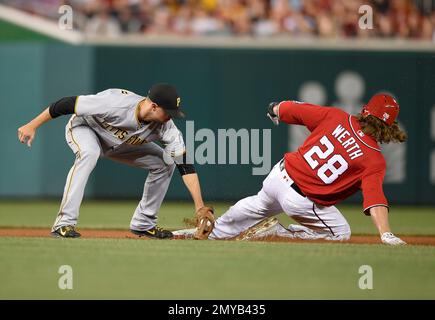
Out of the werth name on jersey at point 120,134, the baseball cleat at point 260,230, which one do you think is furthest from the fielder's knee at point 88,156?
the baseball cleat at point 260,230

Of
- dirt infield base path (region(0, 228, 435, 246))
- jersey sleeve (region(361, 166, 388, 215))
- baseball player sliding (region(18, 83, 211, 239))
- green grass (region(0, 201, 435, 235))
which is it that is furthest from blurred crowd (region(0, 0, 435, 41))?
jersey sleeve (region(361, 166, 388, 215))

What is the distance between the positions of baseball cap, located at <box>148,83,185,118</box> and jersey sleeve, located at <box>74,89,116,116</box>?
A: 411 mm

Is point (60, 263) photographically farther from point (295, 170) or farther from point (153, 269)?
point (295, 170)

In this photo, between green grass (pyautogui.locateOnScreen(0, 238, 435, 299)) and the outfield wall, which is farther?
the outfield wall

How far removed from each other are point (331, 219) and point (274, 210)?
49cm

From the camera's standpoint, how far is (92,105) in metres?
7.14

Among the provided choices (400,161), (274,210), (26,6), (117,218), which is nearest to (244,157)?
(117,218)

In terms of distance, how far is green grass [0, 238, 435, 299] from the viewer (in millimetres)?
5031

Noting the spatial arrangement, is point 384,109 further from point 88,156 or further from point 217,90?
point 217,90

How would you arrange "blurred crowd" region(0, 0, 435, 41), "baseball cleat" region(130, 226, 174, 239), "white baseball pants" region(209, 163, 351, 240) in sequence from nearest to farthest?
"white baseball pants" region(209, 163, 351, 240), "baseball cleat" region(130, 226, 174, 239), "blurred crowd" region(0, 0, 435, 41)

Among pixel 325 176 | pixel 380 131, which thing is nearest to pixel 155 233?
pixel 325 176

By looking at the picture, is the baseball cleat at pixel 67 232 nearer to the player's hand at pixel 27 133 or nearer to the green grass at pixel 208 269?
the green grass at pixel 208 269

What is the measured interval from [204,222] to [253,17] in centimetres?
693

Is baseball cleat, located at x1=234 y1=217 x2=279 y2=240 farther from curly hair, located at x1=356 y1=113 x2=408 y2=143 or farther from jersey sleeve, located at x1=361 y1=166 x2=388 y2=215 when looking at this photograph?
curly hair, located at x1=356 y1=113 x2=408 y2=143
